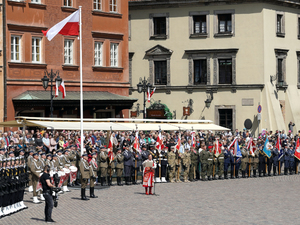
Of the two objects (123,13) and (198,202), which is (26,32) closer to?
(123,13)

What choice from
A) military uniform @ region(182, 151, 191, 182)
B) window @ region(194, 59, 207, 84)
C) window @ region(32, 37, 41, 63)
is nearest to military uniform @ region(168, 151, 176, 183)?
military uniform @ region(182, 151, 191, 182)

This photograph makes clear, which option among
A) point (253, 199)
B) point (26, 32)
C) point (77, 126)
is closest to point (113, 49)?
point (26, 32)

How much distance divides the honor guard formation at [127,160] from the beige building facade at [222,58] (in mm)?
13227

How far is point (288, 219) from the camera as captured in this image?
18562 mm

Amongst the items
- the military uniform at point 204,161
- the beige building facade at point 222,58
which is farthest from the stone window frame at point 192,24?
the military uniform at point 204,161

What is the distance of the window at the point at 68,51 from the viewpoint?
4103 cm

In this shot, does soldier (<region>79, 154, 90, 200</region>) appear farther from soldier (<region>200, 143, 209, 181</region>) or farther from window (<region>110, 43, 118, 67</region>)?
window (<region>110, 43, 118, 67</region>)

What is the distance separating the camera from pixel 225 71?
51031 millimetres

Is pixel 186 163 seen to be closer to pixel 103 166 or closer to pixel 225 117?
pixel 103 166

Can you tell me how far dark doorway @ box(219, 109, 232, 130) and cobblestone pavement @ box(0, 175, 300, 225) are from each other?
75.6ft

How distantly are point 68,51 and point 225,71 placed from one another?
15442mm

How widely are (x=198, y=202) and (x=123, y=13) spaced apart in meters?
24.2

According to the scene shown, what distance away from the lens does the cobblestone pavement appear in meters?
18.5

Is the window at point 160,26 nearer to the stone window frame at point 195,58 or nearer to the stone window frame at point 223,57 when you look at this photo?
the stone window frame at point 195,58
